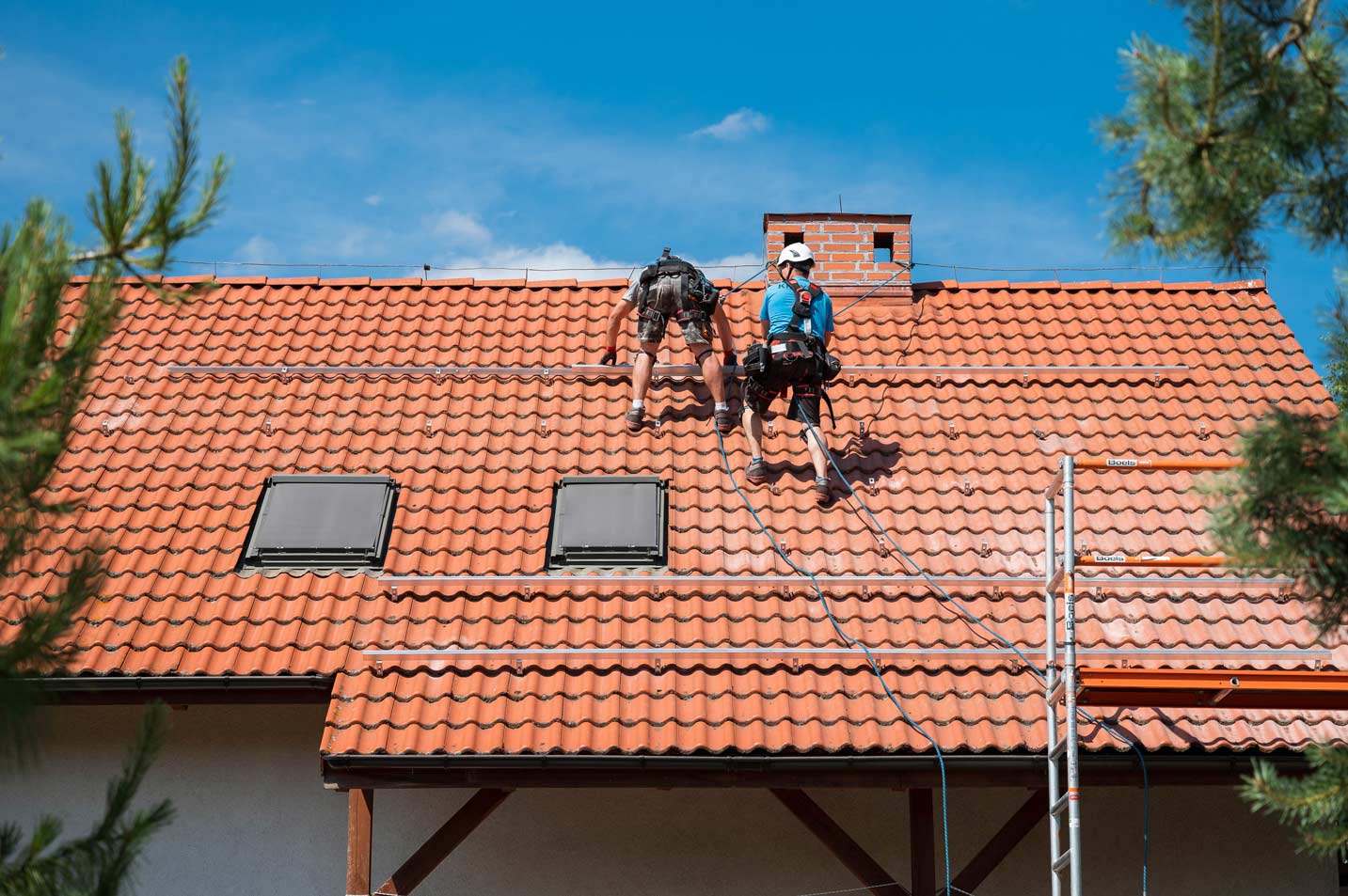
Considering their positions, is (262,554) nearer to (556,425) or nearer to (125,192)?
(556,425)

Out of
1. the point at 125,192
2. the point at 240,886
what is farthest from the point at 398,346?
the point at 125,192

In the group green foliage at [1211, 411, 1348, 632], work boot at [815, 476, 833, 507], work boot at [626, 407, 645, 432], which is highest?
work boot at [626, 407, 645, 432]

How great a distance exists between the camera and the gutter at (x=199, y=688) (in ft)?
27.9

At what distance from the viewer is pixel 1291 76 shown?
4.77m

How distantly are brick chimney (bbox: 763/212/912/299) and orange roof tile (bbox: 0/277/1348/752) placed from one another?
0.83ft

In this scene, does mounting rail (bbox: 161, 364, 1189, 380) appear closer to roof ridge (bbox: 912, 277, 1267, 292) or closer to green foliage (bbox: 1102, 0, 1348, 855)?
roof ridge (bbox: 912, 277, 1267, 292)

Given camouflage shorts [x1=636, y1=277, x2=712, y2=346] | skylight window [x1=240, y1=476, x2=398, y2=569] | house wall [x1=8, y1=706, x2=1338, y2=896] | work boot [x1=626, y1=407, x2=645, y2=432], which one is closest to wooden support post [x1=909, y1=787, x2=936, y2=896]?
house wall [x1=8, y1=706, x2=1338, y2=896]

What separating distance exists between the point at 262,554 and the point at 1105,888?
18.3 feet

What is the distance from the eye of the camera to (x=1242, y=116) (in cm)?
478

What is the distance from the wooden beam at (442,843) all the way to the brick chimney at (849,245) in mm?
6068

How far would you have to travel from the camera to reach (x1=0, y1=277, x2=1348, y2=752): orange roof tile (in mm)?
8508

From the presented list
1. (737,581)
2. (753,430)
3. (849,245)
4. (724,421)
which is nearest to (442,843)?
(737,581)

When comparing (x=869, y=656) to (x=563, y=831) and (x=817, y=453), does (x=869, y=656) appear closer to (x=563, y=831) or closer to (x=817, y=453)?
(x=817, y=453)

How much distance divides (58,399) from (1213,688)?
5.75 meters
